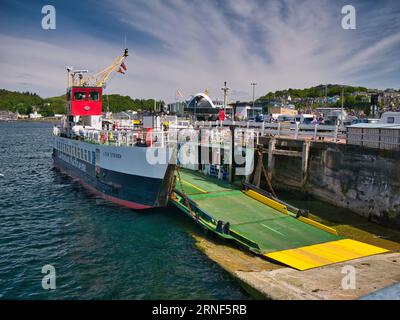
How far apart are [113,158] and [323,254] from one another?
570 inches

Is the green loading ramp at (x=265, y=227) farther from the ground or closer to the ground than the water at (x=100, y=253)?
farther from the ground

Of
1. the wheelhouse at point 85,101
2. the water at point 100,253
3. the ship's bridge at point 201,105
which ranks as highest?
the ship's bridge at point 201,105

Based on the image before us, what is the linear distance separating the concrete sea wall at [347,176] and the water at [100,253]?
334 inches

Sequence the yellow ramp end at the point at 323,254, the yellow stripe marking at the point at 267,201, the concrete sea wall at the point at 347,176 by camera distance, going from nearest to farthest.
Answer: the yellow ramp end at the point at 323,254 → the concrete sea wall at the point at 347,176 → the yellow stripe marking at the point at 267,201

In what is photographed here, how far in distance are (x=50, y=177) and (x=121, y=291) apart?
25313 mm

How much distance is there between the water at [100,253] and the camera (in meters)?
12.3

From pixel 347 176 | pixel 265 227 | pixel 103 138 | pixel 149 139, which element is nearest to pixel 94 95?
pixel 103 138

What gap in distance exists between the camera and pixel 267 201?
19.1 m

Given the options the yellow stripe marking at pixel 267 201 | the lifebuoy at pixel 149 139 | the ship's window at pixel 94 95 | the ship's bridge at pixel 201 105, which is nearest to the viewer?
the yellow stripe marking at pixel 267 201

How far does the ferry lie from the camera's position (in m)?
20.4

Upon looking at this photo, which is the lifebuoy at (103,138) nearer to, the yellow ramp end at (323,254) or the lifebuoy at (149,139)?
the lifebuoy at (149,139)

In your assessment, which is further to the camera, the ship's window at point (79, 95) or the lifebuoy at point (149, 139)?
the ship's window at point (79, 95)

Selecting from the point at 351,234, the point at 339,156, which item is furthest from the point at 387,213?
the point at 339,156

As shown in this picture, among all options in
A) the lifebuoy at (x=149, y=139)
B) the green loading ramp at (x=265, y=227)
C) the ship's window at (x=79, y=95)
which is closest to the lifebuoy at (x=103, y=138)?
the lifebuoy at (x=149, y=139)
